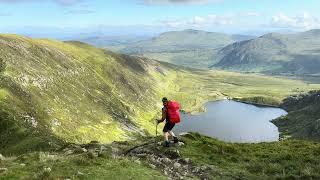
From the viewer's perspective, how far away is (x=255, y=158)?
4059 cm

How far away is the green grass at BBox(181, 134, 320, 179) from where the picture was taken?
116ft

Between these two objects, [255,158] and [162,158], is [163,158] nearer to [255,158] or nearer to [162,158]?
[162,158]

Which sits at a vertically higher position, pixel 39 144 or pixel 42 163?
pixel 42 163

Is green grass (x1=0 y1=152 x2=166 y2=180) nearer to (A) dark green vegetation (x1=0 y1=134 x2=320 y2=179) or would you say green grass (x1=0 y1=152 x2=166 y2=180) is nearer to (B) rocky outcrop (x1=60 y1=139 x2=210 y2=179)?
(A) dark green vegetation (x1=0 y1=134 x2=320 y2=179)

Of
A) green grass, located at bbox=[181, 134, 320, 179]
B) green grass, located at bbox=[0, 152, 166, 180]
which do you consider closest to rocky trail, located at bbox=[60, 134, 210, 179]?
green grass, located at bbox=[181, 134, 320, 179]

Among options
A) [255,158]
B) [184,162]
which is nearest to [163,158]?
[184,162]

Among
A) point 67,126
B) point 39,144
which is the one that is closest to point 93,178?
point 39,144

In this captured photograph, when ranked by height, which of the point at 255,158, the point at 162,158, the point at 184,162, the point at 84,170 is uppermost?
the point at 84,170

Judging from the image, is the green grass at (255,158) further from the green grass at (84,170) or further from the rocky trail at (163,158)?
the green grass at (84,170)

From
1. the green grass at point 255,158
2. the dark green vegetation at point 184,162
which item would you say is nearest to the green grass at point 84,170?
the dark green vegetation at point 184,162

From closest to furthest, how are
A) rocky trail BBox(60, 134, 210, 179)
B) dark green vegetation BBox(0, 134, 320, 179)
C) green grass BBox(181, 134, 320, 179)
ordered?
dark green vegetation BBox(0, 134, 320, 179) < rocky trail BBox(60, 134, 210, 179) < green grass BBox(181, 134, 320, 179)

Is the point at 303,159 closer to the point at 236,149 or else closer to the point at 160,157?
the point at 236,149

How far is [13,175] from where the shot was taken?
28.4 m

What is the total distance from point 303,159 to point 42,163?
22.4m
